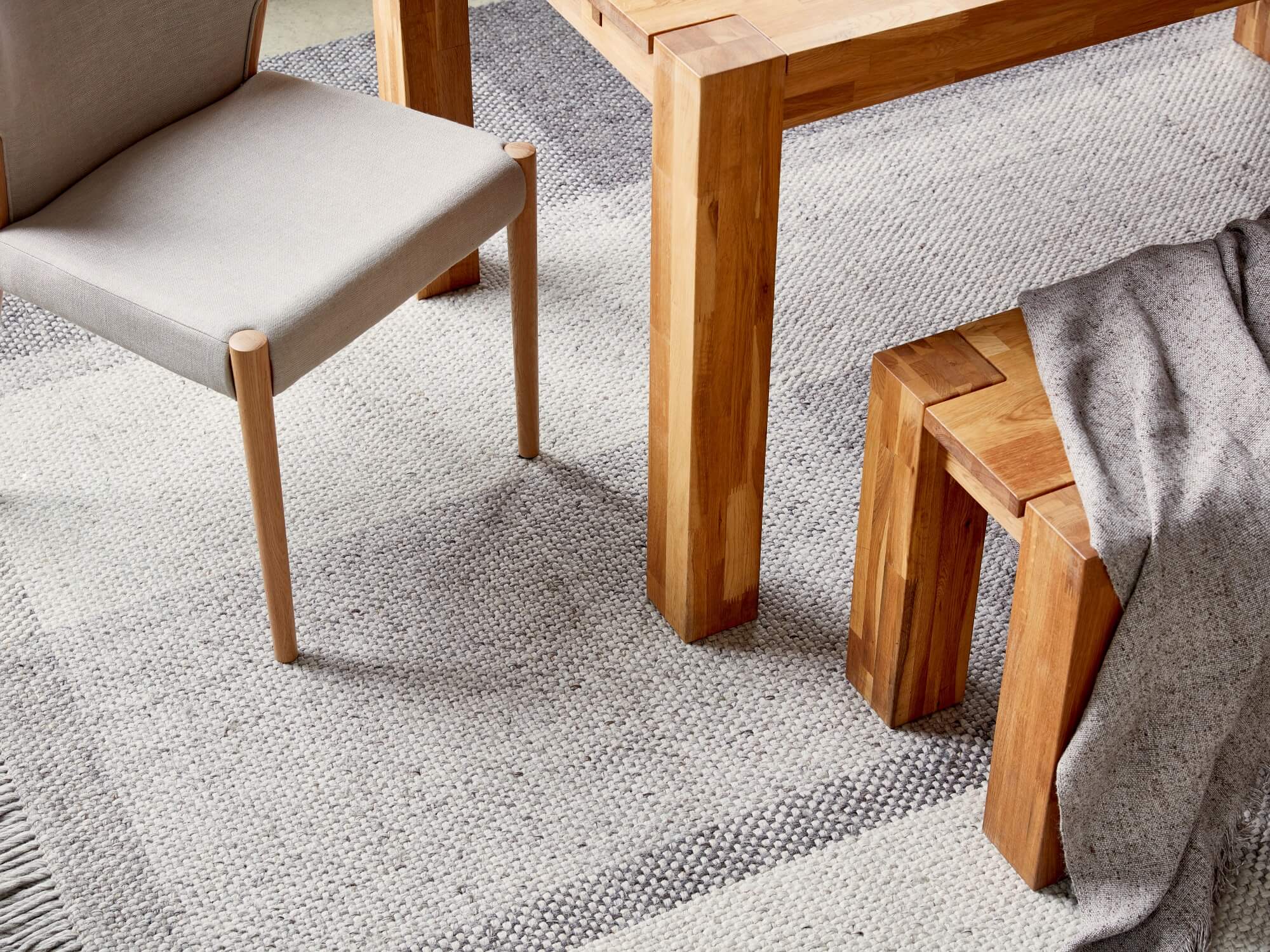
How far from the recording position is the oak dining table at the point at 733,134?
4.06 feet

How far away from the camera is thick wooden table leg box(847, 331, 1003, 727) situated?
1304 mm

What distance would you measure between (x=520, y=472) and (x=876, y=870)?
67cm

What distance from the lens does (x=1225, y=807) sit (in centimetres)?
128

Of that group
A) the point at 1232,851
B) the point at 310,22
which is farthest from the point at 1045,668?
the point at 310,22

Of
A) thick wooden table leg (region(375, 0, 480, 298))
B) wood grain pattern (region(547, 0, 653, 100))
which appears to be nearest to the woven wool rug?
thick wooden table leg (region(375, 0, 480, 298))

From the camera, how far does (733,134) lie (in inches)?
49.0

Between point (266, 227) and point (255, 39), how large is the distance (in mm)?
332

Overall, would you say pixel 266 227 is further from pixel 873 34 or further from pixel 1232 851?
pixel 1232 851

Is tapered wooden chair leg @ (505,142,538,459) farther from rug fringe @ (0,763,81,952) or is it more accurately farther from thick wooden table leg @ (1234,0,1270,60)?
thick wooden table leg @ (1234,0,1270,60)

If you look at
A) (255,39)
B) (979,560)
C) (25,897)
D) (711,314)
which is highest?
(255,39)

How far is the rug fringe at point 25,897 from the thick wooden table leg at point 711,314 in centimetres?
68

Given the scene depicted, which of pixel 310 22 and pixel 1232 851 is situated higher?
pixel 310 22

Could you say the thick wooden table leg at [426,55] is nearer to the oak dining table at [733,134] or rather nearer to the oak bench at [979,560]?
the oak dining table at [733,134]

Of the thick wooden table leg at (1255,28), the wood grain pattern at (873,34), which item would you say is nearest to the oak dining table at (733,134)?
the wood grain pattern at (873,34)
